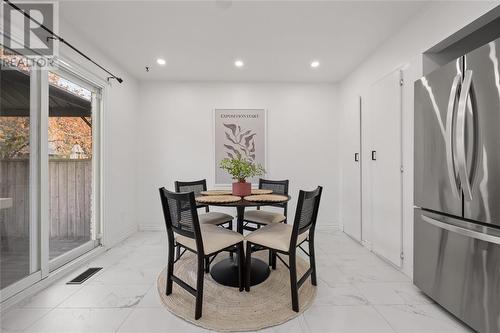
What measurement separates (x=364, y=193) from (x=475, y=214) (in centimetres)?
165

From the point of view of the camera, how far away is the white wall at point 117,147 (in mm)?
2908

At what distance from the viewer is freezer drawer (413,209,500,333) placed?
1.32 meters

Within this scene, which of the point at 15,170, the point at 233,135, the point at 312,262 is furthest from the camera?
the point at 233,135

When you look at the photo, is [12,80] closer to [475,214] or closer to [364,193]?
[475,214]

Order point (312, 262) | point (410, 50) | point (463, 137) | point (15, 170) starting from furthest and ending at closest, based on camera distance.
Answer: point (410, 50)
point (312, 262)
point (15, 170)
point (463, 137)

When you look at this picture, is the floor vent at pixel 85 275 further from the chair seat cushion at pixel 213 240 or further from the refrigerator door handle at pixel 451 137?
the refrigerator door handle at pixel 451 137

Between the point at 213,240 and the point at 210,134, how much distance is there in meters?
2.35

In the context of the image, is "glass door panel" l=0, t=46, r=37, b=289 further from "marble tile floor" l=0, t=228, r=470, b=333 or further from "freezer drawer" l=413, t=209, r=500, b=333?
"freezer drawer" l=413, t=209, r=500, b=333

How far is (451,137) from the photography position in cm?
151

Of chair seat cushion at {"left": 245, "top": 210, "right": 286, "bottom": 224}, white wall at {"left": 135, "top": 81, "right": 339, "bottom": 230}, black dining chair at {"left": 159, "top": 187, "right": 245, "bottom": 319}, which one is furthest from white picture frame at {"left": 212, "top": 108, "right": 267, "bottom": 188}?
black dining chair at {"left": 159, "top": 187, "right": 245, "bottom": 319}

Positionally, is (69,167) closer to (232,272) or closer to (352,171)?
(232,272)

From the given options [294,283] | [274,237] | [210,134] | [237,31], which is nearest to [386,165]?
[274,237]

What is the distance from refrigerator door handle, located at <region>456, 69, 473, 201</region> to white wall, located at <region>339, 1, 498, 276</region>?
56 cm

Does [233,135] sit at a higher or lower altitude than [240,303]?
higher
